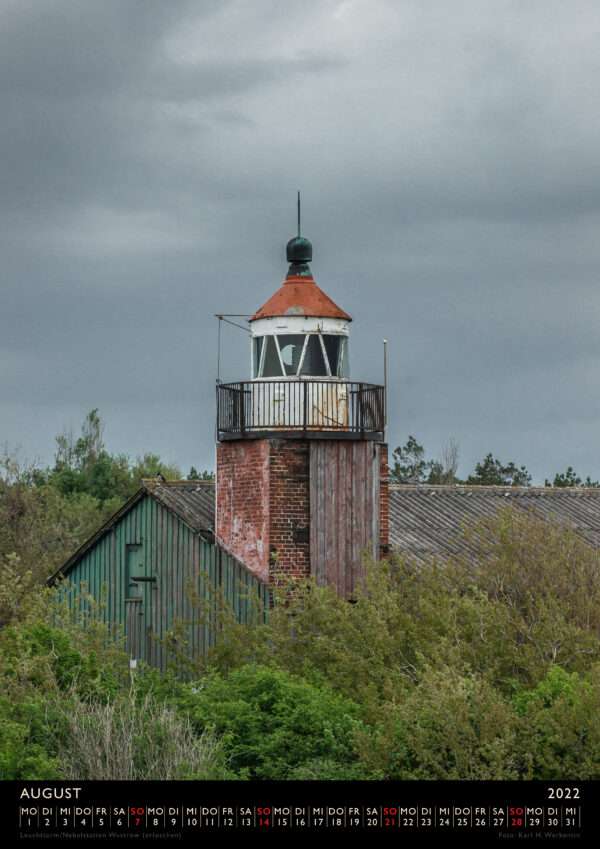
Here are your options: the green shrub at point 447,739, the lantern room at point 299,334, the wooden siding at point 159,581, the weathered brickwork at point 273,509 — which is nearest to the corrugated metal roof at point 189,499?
the wooden siding at point 159,581

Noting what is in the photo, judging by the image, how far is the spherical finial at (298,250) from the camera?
1380 inches

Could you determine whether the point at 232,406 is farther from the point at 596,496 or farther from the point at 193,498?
the point at 596,496

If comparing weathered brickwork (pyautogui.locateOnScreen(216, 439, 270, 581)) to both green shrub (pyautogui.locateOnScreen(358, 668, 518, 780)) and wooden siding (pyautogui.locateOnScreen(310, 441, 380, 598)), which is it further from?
green shrub (pyautogui.locateOnScreen(358, 668, 518, 780))

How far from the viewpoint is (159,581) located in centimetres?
3647

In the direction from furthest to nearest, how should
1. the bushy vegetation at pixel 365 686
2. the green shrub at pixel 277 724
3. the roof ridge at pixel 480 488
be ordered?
the roof ridge at pixel 480 488, the green shrub at pixel 277 724, the bushy vegetation at pixel 365 686

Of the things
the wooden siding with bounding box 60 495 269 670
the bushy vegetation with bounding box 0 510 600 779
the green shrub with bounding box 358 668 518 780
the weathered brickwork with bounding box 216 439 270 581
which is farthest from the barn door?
the green shrub with bounding box 358 668 518 780

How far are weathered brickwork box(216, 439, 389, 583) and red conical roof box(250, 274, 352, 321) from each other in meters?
2.48

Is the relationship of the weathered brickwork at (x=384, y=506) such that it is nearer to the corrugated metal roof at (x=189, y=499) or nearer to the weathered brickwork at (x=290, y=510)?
the weathered brickwork at (x=290, y=510)

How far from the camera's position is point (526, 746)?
2228 centimetres

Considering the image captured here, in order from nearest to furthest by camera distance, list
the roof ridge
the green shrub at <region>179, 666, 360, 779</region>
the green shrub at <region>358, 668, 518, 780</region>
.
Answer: the green shrub at <region>358, 668, 518, 780</region>, the green shrub at <region>179, 666, 360, 779</region>, the roof ridge

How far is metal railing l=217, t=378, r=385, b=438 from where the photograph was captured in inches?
1352

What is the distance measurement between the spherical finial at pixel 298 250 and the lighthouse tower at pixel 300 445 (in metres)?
0.02

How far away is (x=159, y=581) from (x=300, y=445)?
4.58 metres
